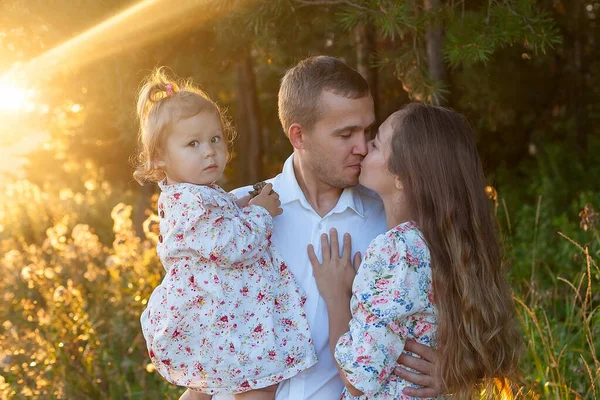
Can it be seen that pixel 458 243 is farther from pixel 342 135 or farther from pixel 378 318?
pixel 342 135

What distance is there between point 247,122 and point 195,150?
363cm

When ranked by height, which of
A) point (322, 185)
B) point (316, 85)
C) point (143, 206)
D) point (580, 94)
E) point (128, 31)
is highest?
point (128, 31)

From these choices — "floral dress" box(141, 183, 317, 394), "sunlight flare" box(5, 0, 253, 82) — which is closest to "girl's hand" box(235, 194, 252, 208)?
"floral dress" box(141, 183, 317, 394)

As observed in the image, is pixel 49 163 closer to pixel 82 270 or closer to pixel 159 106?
pixel 82 270

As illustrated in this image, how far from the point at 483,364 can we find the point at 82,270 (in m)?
3.49

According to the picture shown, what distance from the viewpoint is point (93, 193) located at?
11.1m

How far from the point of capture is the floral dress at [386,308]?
2244 mm

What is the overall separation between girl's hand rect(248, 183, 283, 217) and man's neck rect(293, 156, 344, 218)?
0.60 feet

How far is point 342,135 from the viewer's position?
2791 mm

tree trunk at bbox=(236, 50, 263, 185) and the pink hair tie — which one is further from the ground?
the pink hair tie

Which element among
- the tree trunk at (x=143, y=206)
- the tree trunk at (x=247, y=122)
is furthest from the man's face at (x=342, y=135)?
the tree trunk at (x=143, y=206)

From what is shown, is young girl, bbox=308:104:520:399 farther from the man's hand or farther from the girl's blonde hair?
the girl's blonde hair

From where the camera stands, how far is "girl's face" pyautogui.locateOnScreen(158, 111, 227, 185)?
8.50 feet

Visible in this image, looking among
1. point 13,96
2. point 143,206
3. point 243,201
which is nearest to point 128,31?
point 13,96
